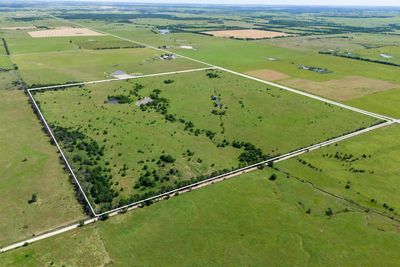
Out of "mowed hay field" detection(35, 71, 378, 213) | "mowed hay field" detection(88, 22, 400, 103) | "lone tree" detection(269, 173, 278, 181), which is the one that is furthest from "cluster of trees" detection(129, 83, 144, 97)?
"lone tree" detection(269, 173, 278, 181)

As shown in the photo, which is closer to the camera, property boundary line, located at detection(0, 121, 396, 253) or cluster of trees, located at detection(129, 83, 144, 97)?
property boundary line, located at detection(0, 121, 396, 253)

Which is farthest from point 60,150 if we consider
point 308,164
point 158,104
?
point 308,164

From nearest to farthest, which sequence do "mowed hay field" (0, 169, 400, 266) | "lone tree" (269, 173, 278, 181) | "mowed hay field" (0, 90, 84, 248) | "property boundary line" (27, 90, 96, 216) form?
"mowed hay field" (0, 169, 400, 266), "mowed hay field" (0, 90, 84, 248), "property boundary line" (27, 90, 96, 216), "lone tree" (269, 173, 278, 181)

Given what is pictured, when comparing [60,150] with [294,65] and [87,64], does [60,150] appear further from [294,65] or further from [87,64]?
[294,65]

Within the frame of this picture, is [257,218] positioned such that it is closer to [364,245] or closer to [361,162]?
[364,245]

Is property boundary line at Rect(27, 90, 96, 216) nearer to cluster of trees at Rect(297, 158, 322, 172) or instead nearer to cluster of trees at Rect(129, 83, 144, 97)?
cluster of trees at Rect(129, 83, 144, 97)

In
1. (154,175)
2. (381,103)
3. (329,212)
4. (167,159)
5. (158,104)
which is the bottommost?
(158,104)

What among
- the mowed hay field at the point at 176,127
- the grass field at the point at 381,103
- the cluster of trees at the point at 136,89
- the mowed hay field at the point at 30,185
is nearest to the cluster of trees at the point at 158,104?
the mowed hay field at the point at 176,127

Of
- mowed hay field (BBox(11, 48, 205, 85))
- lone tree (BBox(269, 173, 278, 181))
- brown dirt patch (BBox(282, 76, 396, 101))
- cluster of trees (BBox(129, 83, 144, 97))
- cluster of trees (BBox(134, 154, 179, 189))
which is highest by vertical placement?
brown dirt patch (BBox(282, 76, 396, 101))
